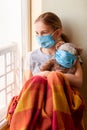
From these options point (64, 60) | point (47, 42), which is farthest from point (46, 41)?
point (64, 60)

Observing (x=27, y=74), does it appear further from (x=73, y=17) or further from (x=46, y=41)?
(x=73, y=17)

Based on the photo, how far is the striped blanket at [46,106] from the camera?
956mm

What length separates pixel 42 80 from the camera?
1001 mm

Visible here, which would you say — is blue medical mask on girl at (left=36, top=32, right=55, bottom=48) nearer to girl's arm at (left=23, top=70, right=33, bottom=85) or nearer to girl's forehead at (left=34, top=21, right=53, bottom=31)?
girl's forehead at (left=34, top=21, right=53, bottom=31)

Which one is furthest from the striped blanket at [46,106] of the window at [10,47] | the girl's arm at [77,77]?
the window at [10,47]

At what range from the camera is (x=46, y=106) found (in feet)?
3.22

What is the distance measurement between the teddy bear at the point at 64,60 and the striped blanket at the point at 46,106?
12 cm

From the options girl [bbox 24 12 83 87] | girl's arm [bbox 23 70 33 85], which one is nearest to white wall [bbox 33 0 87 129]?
girl [bbox 24 12 83 87]

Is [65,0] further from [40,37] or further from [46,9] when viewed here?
[40,37]

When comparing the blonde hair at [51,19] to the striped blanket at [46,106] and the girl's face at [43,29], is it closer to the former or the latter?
the girl's face at [43,29]

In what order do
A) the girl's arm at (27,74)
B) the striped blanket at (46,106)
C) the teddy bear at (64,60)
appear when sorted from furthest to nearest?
the girl's arm at (27,74), the teddy bear at (64,60), the striped blanket at (46,106)

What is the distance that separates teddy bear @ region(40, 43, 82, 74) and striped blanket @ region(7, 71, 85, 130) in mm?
118

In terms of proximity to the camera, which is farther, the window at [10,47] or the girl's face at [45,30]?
the window at [10,47]

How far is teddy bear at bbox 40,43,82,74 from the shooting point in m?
1.12
